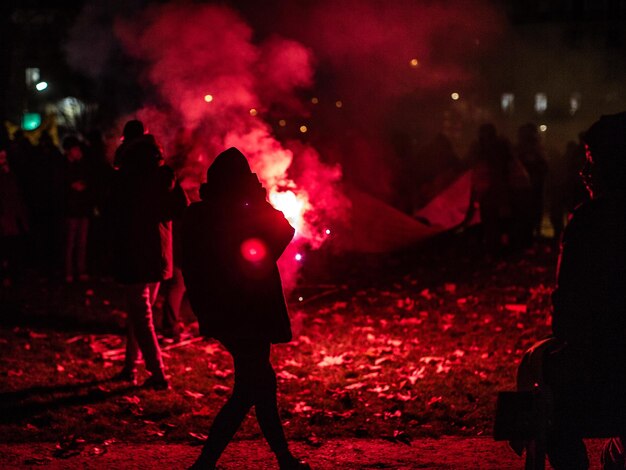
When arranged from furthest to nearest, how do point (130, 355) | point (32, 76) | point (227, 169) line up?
point (32, 76) → point (130, 355) → point (227, 169)

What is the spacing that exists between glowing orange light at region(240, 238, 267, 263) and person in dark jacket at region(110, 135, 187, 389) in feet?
7.50

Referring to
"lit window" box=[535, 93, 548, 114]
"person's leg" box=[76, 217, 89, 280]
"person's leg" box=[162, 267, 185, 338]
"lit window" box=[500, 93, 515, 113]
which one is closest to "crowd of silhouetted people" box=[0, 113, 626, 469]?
"person's leg" box=[162, 267, 185, 338]

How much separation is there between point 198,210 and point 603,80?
22193mm

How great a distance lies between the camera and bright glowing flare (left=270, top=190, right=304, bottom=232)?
27.2 ft

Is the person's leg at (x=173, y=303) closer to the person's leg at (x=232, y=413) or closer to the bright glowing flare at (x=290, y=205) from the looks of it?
the bright glowing flare at (x=290, y=205)

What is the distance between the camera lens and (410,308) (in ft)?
34.4

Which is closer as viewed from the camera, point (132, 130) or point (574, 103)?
point (132, 130)

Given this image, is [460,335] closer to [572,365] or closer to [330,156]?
[572,365]

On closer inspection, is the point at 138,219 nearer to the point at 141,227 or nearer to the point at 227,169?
the point at 141,227

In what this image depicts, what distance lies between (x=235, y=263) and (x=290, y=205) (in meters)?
3.50

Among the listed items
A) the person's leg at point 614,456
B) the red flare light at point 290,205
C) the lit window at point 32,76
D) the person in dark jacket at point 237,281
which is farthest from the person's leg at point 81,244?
the lit window at point 32,76

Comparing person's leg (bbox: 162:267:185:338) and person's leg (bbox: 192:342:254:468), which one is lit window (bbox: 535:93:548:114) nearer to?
person's leg (bbox: 162:267:185:338)

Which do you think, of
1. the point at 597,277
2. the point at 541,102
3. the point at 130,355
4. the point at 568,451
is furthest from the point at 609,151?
the point at 541,102

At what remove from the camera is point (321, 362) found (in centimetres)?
809
